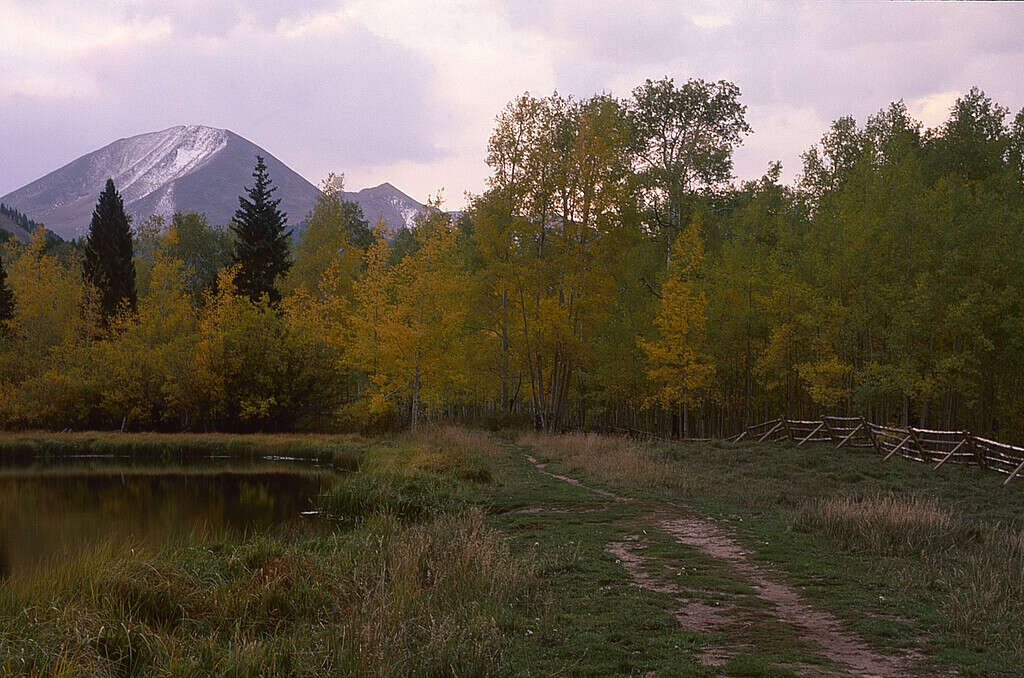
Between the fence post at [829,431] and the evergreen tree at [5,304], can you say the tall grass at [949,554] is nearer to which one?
the fence post at [829,431]

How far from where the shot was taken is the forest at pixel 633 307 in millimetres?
29656

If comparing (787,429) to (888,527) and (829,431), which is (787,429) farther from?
(888,527)

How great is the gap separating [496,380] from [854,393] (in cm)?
1732

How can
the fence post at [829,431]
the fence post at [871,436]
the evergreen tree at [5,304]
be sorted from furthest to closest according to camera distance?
the evergreen tree at [5,304] → the fence post at [829,431] → the fence post at [871,436]

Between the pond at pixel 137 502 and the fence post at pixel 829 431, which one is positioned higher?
the fence post at pixel 829 431

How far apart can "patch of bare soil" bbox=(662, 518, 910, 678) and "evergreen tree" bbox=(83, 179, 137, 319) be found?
4711 centimetres

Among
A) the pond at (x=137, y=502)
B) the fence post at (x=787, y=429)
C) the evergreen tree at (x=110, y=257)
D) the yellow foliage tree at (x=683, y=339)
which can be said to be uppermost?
the evergreen tree at (x=110, y=257)

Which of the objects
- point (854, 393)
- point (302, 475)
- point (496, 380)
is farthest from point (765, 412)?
point (302, 475)

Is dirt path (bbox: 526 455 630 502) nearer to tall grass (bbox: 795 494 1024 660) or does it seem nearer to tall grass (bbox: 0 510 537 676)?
tall grass (bbox: 795 494 1024 660)

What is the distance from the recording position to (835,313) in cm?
3088

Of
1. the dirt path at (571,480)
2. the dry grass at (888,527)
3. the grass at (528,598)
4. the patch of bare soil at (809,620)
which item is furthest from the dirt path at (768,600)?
the dirt path at (571,480)

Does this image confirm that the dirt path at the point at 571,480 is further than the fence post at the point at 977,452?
No

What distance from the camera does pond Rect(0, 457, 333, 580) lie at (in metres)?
15.7

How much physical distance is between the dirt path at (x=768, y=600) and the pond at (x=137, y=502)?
7320 millimetres
